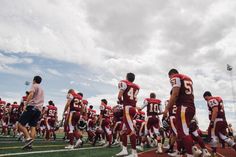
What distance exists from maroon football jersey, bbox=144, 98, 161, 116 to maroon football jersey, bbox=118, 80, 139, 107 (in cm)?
375

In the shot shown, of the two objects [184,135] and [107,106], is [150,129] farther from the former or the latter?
[184,135]

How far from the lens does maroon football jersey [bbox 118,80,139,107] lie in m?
7.66

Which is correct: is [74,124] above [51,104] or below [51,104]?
below

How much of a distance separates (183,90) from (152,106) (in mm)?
5718

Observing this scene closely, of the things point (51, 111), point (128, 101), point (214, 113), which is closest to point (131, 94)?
point (128, 101)

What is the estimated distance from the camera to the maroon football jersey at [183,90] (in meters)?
5.86

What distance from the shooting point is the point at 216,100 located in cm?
888

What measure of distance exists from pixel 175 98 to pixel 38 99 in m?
5.15

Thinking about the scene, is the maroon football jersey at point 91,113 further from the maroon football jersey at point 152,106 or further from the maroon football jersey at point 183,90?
the maroon football jersey at point 183,90

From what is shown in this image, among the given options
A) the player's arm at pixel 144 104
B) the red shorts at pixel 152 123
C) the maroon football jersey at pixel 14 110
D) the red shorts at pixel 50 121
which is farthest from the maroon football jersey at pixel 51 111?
the player's arm at pixel 144 104

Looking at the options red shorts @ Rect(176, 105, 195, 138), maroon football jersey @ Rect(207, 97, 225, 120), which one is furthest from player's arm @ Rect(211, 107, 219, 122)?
red shorts @ Rect(176, 105, 195, 138)

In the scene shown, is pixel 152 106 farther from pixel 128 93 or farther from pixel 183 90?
pixel 183 90

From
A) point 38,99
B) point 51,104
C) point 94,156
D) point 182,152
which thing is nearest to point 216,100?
point 182,152

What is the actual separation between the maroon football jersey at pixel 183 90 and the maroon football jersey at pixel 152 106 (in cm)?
549
